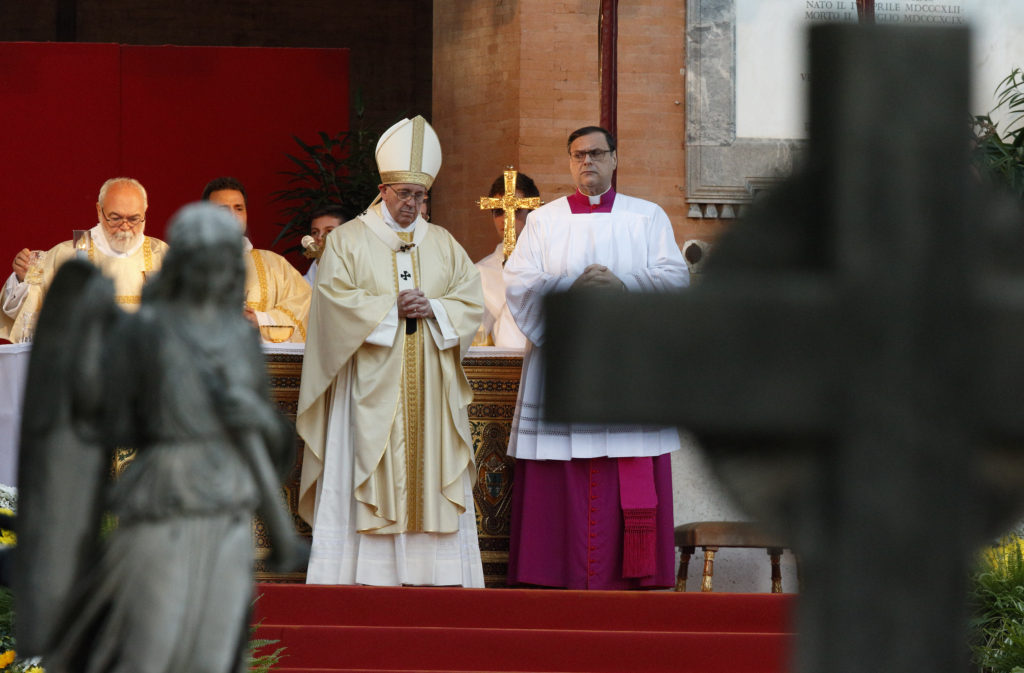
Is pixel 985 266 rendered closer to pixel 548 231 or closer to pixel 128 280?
pixel 548 231

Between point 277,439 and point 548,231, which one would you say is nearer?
point 277,439

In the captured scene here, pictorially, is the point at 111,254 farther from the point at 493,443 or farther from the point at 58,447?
the point at 58,447

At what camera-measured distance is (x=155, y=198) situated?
1265 cm

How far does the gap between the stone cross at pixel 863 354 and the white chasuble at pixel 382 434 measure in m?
5.61

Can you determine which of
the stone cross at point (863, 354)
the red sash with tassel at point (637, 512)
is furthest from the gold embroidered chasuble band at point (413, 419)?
the stone cross at point (863, 354)

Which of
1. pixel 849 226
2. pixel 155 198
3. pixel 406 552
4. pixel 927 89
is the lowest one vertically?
pixel 406 552

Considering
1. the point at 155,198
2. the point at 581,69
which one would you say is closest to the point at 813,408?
the point at 581,69

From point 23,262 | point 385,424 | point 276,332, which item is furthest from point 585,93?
point 385,424

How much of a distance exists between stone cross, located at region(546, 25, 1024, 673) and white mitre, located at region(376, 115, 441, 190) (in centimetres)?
599

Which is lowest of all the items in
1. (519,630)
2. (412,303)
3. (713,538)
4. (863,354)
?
(519,630)

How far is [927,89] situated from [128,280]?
6959mm

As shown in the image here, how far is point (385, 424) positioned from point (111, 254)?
1826mm

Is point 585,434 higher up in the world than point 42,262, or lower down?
lower down

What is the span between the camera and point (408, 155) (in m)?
7.53
